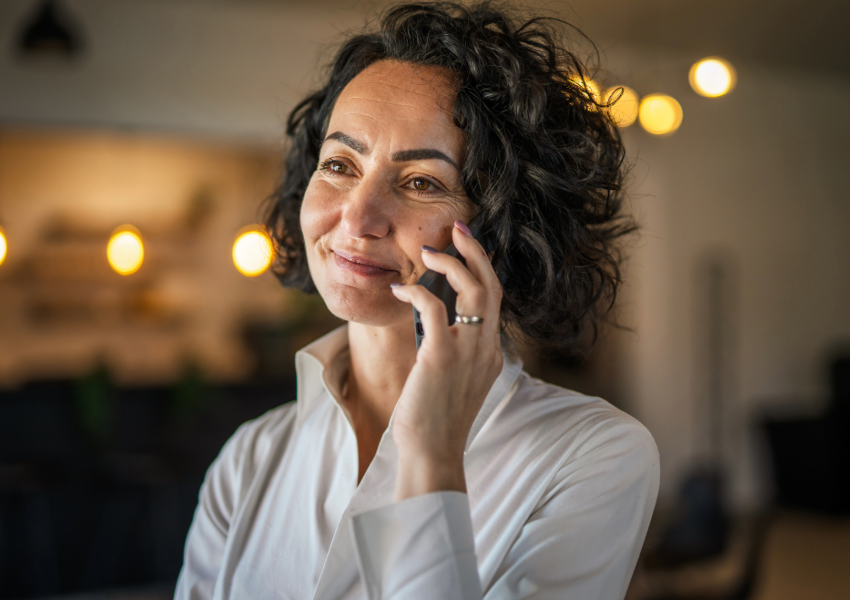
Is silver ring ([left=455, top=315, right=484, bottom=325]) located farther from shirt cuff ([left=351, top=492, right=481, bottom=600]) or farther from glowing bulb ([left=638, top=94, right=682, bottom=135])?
glowing bulb ([left=638, top=94, right=682, bottom=135])

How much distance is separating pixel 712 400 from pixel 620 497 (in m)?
5.58

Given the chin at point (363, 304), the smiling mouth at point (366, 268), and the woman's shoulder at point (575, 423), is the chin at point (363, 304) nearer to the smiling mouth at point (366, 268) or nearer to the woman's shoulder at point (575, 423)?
the smiling mouth at point (366, 268)

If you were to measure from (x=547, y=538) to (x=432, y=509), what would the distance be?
19cm

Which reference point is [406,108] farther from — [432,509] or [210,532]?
[210,532]

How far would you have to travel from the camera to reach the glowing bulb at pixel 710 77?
290 cm

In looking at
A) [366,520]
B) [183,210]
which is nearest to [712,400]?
[183,210]

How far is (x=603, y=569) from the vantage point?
3.04 ft

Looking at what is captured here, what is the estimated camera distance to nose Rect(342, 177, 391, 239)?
3.49 ft

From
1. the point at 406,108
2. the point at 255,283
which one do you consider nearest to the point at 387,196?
the point at 406,108

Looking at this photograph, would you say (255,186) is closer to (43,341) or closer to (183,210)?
(183,210)

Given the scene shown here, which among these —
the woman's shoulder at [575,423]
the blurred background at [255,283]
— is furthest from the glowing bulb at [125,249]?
the woman's shoulder at [575,423]

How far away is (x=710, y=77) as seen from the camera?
292 cm

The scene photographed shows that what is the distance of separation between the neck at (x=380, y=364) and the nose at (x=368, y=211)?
0.22 metres

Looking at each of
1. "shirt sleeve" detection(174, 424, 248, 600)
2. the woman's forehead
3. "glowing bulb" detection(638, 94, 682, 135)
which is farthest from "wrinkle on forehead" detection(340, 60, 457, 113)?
"glowing bulb" detection(638, 94, 682, 135)
